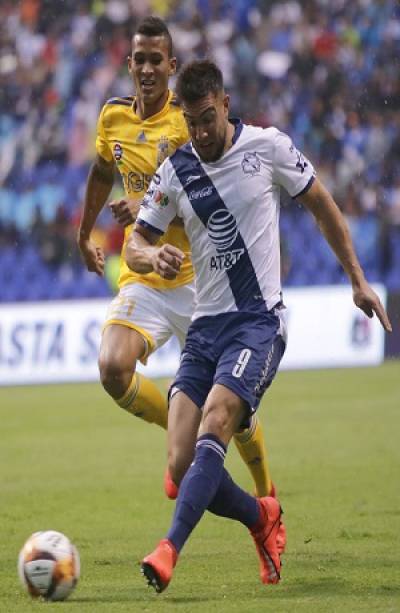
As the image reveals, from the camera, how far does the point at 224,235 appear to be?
216 inches

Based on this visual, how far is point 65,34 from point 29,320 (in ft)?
19.4

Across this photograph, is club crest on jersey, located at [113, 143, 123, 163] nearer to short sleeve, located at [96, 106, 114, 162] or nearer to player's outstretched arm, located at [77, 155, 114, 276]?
short sleeve, located at [96, 106, 114, 162]

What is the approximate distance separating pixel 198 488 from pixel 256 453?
1.53 m

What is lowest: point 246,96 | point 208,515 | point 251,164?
point 246,96

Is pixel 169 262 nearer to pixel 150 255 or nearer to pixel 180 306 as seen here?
pixel 150 255

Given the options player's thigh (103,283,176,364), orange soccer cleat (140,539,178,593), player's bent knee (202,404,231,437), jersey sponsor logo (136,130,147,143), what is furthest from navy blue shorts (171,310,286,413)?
jersey sponsor logo (136,130,147,143)

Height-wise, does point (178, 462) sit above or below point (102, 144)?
below

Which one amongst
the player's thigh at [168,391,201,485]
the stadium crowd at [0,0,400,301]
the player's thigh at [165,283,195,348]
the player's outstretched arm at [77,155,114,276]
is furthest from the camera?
the stadium crowd at [0,0,400,301]

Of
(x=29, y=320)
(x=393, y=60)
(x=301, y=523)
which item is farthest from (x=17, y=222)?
(x=301, y=523)

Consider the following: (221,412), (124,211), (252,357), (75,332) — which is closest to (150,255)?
(252,357)

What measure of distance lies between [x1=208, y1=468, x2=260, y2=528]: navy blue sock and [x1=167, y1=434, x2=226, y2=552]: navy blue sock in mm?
254

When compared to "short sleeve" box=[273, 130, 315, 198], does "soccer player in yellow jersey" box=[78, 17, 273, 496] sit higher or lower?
lower

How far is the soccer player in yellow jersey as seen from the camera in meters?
6.54

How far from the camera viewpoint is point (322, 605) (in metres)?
4.86
